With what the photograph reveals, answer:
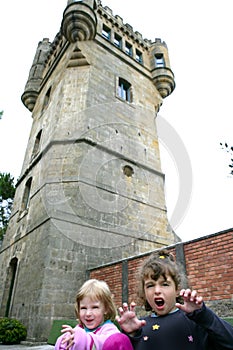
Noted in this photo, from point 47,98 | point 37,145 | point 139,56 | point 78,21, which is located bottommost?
point 37,145

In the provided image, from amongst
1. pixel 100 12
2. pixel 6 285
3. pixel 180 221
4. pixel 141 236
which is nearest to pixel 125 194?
pixel 141 236

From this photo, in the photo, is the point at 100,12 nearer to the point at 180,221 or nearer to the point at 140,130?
the point at 140,130

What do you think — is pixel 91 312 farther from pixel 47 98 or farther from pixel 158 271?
pixel 47 98

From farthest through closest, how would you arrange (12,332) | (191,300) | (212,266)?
1. (12,332)
2. (212,266)
3. (191,300)

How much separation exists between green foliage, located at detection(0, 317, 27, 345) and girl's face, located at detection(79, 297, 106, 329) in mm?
7027

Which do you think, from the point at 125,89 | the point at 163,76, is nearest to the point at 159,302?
the point at 125,89

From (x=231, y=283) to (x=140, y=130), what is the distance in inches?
401

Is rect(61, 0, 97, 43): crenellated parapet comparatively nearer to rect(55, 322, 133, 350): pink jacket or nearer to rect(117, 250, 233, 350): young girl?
rect(117, 250, 233, 350): young girl

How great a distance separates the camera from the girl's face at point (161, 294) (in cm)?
172

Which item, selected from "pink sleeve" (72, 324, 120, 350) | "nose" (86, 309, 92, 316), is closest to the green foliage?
"nose" (86, 309, 92, 316)

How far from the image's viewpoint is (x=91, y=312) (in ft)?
5.89

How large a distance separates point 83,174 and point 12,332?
219 inches

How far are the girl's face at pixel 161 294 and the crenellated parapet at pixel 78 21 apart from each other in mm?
13877

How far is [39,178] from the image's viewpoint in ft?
35.5
